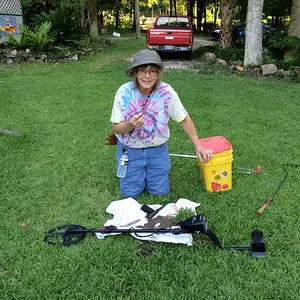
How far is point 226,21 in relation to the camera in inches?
431

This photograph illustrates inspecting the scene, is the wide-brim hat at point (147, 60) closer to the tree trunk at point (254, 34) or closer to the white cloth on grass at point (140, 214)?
the white cloth on grass at point (140, 214)

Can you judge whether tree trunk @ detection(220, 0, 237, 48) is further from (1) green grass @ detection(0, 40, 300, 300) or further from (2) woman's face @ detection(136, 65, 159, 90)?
(2) woman's face @ detection(136, 65, 159, 90)

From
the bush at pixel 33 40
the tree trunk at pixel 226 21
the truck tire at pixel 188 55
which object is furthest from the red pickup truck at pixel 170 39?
the bush at pixel 33 40

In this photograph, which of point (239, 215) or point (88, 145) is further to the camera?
point (88, 145)

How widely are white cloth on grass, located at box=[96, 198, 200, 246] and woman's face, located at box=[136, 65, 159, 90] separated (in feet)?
3.13

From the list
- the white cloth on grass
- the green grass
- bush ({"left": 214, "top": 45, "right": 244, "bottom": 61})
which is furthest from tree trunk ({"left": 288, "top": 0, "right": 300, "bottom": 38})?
the white cloth on grass

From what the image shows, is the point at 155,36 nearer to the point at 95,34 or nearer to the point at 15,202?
the point at 95,34

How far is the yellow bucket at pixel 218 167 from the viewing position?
297cm

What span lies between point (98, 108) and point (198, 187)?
10.2 ft

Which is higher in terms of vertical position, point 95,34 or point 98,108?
point 95,34

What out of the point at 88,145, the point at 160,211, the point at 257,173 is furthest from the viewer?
the point at 88,145

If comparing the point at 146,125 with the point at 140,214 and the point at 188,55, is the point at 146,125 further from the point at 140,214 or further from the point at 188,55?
the point at 188,55

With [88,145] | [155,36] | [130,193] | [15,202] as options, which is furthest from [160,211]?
[155,36]

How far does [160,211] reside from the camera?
2.71m
